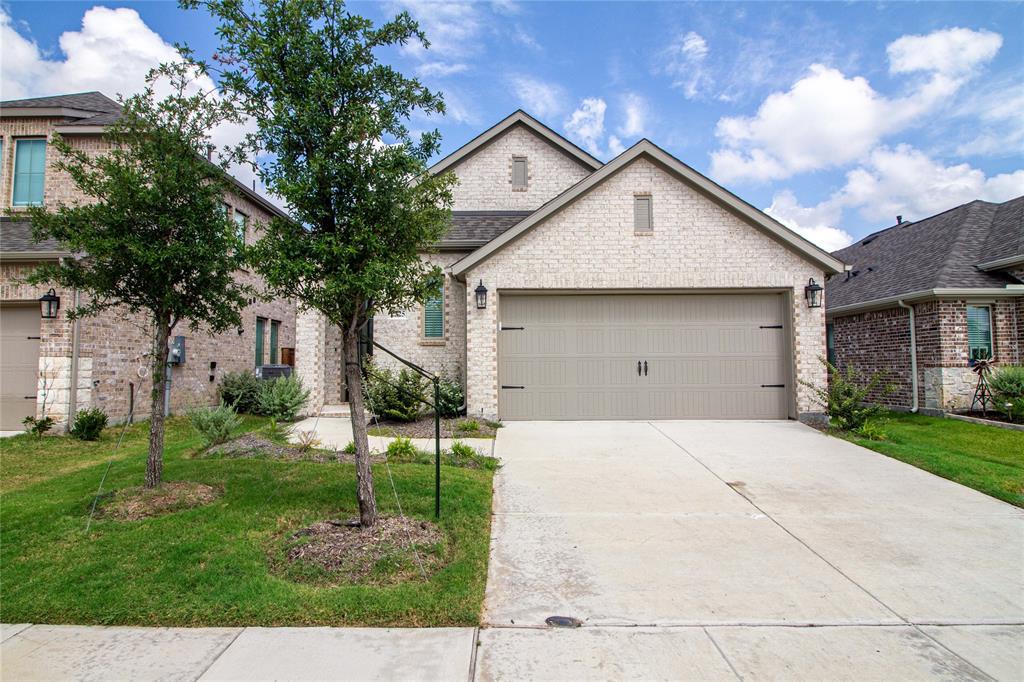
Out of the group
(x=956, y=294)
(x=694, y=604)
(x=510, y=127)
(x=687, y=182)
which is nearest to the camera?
(x=694, y=604)

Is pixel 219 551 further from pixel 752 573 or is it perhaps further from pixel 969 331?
pixel 969 331

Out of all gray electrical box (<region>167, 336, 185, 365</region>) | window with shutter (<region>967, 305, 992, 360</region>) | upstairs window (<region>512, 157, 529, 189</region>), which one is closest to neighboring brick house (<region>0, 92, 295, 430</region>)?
gray electrical box (<region>167, 336, 185, 365</region>)

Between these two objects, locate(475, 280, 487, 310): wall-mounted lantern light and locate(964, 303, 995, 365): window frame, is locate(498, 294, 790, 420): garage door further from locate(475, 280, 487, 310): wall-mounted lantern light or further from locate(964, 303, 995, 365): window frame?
locate(964, 303, 995, 365): window frame

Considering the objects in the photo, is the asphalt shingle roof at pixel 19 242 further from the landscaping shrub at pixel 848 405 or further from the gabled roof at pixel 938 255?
the gabled roof at pixel 938 255

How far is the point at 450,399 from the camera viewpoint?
1034 centimetres

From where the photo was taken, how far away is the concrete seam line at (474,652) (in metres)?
2.67

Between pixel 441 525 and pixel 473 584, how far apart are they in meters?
1.08

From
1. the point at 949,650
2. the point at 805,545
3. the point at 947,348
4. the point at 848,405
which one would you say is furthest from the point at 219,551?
the point at 947,348

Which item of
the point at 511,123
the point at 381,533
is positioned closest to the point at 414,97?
the point at 381,533

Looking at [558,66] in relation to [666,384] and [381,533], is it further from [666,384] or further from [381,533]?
[381,533]

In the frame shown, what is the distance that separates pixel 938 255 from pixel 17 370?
2064 cm

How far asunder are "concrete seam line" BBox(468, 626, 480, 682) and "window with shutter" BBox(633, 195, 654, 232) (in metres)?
8.95

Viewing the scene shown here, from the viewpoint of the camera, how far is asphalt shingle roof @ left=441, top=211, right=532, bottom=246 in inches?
470

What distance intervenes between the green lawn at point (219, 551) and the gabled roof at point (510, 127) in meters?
10.1
